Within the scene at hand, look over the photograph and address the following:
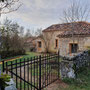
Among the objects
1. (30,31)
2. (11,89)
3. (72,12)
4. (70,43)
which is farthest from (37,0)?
(30,31)

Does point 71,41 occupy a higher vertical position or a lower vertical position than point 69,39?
lower

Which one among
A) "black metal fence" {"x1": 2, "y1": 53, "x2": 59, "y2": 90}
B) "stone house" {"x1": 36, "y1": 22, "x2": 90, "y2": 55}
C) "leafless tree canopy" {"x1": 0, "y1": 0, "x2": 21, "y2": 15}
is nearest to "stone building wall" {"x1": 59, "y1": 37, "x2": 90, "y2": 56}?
"stone house" {"x1": 36, "y1": 22, "x2": 90, "y2": 55}

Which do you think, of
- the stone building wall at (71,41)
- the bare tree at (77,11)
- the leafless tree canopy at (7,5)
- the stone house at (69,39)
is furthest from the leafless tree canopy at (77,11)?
the leafless tree canopy at (7,5)

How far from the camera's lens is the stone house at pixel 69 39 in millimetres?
9586

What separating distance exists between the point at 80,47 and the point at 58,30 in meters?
5.37

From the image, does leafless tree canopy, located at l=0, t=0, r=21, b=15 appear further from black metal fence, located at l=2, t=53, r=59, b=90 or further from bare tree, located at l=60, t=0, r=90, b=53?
bare tree, located at l=60, t=0, r=90, b=53

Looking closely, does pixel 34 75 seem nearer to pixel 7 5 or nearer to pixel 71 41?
pixel 7 5

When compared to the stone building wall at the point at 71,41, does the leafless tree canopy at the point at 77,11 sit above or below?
above

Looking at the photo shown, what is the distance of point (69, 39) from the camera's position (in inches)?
416

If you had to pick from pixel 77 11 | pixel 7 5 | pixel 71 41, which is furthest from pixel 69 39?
pixel 7 5

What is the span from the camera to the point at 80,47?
9945 mm

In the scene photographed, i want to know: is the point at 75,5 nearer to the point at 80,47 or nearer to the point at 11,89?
the point at 80,47

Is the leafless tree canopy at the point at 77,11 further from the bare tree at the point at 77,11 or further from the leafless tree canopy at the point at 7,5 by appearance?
the leafless tree canopy at the point at 7,5

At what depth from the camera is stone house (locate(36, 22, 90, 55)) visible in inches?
377
